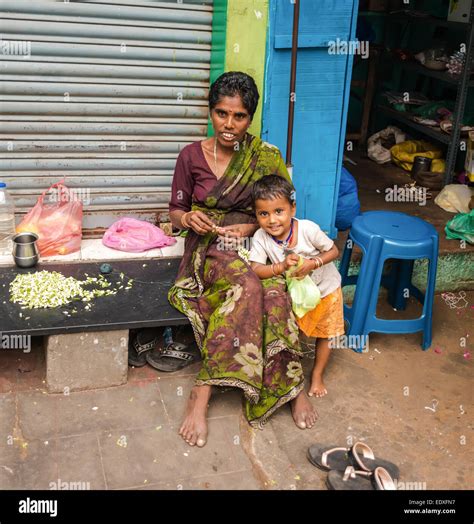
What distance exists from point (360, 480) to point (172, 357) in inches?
→ 57.4

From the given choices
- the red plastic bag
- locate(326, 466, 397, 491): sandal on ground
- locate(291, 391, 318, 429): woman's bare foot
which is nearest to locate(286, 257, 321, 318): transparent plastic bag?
locate(291, 391, 318, 429): woman's bare foot

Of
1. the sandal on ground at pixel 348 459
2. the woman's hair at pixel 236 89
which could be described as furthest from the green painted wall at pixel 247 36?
the sandal on ground at pixel 348 459

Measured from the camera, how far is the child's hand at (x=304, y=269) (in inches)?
149

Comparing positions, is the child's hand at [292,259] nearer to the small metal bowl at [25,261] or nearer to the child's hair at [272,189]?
the child's hair at [272,189]

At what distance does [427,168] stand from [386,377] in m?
3.00

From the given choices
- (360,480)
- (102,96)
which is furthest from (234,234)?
(360,480)

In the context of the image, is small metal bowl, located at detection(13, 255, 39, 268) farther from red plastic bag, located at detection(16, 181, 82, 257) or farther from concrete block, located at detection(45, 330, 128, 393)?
concrete block, located at detection(45, 330, 128, 393)

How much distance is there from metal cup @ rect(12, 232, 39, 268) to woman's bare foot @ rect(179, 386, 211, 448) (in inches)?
54.1

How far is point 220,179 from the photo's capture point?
4.04 m

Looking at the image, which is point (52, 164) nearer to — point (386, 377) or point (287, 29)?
point (287, 29)

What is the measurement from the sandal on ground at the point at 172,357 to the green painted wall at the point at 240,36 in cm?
178

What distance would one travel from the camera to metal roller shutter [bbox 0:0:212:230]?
14.0 feet

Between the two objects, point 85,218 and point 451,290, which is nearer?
point 85,218

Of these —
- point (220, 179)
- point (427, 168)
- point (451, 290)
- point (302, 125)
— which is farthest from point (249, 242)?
point (427, 168)
